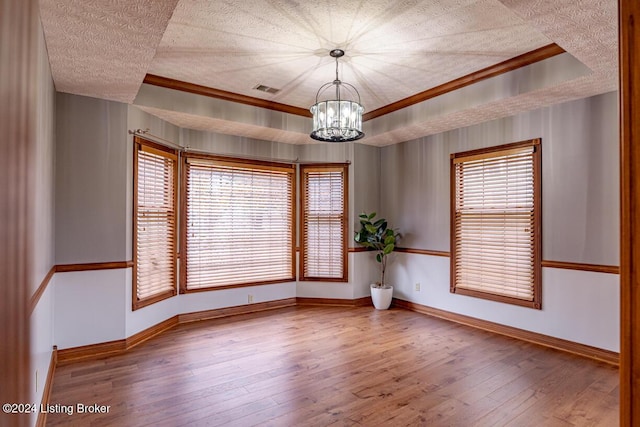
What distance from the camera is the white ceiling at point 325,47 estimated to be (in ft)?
7.38

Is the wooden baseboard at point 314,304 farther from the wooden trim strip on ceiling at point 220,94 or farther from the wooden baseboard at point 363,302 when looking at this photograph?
the wooden trim strip on ceiling at point 220,94

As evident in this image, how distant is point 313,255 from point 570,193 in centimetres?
342

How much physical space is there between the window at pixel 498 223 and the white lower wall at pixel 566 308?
0.11 m

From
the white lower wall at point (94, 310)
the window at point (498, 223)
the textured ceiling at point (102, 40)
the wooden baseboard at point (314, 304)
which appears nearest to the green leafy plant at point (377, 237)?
the wooden baseboard at point (314, 304)

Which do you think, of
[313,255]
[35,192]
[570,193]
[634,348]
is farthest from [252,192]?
[634,348]

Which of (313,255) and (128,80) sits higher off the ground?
(128,80)

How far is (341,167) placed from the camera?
217 inches

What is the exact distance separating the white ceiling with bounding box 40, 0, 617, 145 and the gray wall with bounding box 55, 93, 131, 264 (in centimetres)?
21

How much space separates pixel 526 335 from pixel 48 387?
455cm

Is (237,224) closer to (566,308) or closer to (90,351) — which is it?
(90,351)

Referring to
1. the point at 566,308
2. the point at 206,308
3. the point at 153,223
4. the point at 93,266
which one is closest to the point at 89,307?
the point at 93,266

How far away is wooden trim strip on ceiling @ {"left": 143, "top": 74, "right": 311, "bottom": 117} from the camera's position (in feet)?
12.5

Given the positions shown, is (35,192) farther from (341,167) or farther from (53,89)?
(341,167)

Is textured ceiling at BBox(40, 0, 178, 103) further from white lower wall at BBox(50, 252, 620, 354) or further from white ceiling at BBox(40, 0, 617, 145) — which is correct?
white lower wall at BBox(50, 252, 620, 354)
